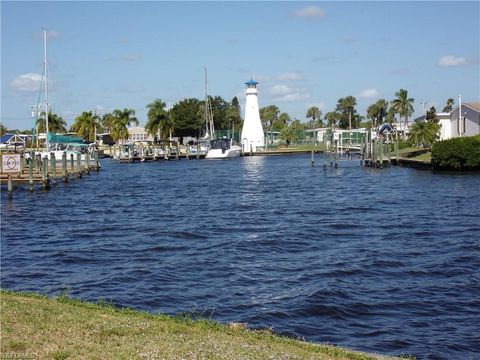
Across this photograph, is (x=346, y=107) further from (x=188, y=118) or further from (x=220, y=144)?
(x=220, y=144)

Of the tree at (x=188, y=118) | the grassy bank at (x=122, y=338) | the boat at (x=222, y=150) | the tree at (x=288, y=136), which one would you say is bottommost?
the grassy bank at (x=122, y=338)

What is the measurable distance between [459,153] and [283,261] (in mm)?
39655

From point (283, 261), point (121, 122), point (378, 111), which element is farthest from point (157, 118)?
point (283, 261)

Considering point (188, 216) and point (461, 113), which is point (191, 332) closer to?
point (188, 216)

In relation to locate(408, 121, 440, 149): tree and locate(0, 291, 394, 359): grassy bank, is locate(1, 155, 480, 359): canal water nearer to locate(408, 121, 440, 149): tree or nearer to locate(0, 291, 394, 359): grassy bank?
locate(0, 291, 394, 359): grassy bank

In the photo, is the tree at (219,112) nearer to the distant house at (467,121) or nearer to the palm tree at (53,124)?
the palm tree at (53,124)

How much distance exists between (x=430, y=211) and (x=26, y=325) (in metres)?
24.6

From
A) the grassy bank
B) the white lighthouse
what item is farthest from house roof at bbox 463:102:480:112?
the grassy bank

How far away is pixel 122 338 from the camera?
8.93 meters

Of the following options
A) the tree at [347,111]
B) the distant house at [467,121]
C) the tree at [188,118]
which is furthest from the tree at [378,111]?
the distant house at [467,121]

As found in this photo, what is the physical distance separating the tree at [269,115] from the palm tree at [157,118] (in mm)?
64032

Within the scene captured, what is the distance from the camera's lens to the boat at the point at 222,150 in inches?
4021

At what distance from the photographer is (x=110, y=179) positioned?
59.9 m

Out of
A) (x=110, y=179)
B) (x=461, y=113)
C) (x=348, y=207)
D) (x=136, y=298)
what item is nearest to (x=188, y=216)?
(x=348, y=207)
